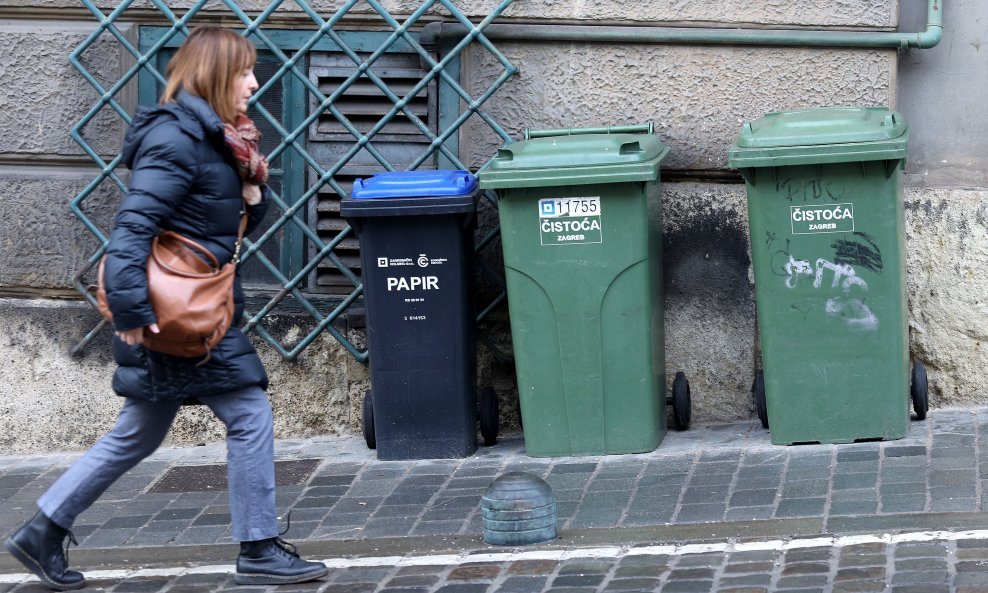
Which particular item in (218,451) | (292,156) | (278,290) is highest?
(292,156)

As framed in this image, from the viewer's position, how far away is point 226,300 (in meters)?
4.40

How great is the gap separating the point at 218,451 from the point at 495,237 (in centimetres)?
158

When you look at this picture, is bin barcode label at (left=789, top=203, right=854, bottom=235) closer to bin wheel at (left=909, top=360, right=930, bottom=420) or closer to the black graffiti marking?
the black graffiti marking

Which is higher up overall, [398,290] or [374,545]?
[398,290]

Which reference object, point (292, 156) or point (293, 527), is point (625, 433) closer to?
point (293, 527)

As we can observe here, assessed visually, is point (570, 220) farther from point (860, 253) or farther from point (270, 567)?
point (270, 567)

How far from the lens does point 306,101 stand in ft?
22.0

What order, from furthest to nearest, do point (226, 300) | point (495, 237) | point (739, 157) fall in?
point (495, 237), point (739, 157), point (226, 300)

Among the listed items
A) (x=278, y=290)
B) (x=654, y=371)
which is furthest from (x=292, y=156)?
(x=654, y=371)

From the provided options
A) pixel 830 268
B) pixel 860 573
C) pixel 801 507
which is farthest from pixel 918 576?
pixel 830 268

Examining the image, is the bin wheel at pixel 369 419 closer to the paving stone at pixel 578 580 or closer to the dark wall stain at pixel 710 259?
the dark wall stain at pixel 710 259

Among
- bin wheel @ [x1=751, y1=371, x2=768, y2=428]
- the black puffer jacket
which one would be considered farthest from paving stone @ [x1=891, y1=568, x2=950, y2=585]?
the black puffer jacket

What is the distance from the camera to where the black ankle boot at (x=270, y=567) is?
4.60m

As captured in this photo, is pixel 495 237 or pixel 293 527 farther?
pixel 495 237
